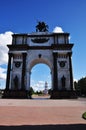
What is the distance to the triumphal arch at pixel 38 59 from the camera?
42.8 m

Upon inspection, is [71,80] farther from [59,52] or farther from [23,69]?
[23,69]

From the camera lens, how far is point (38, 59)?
1860 inches

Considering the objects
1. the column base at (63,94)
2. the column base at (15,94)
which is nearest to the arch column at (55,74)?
the column base at (63,94)

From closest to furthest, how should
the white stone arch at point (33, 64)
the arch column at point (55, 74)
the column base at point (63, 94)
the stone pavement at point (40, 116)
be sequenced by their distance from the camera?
the stone pavement at point (40, 116) → the column base at point (63, 94) → the arch column at point (55, 74) → the white stone arch at point (33, 64)

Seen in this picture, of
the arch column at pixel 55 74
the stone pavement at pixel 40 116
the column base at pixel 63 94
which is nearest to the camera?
the stone pavement at pixel 40 116

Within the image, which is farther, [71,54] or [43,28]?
[43,28]

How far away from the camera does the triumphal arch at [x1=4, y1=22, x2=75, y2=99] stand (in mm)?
42844

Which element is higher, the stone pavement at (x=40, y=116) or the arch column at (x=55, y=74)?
the arch column at (x=55, y=74)

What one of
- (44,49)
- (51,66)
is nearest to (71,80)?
(51,66)

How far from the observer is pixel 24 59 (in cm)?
4509

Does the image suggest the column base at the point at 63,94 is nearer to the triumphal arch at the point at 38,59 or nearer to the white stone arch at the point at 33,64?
the triumphal arch at the point at 38,59

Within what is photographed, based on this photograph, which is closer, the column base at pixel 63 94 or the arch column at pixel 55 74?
the column base at pixel 63 94

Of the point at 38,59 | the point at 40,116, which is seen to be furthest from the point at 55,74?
the point at 40,116

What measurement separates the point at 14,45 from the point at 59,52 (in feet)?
36.2
